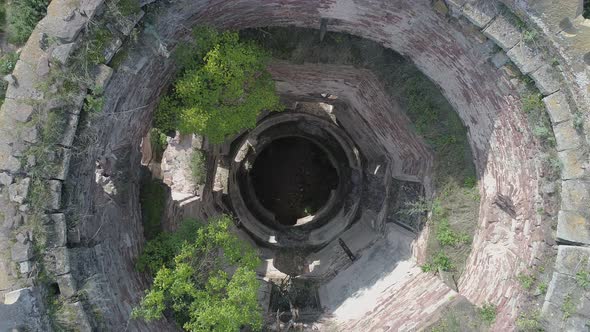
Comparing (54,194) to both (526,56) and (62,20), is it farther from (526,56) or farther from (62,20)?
(526,56)

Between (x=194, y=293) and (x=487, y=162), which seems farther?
(x=487, y=162)

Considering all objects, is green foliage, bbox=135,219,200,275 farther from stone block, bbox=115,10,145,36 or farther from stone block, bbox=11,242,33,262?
stone block, bbox=115,10,145,36

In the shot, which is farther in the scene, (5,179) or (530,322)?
(530,322)

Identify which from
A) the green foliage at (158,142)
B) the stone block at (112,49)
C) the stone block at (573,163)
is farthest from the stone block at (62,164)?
the stone block at (573,163)

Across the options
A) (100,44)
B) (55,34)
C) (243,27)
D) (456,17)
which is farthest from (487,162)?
(55,34)

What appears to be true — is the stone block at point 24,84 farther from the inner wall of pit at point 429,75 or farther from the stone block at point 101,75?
the inner wall of pit at point 429,75

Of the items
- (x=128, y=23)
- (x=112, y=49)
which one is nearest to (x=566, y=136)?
(x=128, y=23)

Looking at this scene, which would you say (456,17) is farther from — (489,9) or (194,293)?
(194,293)
